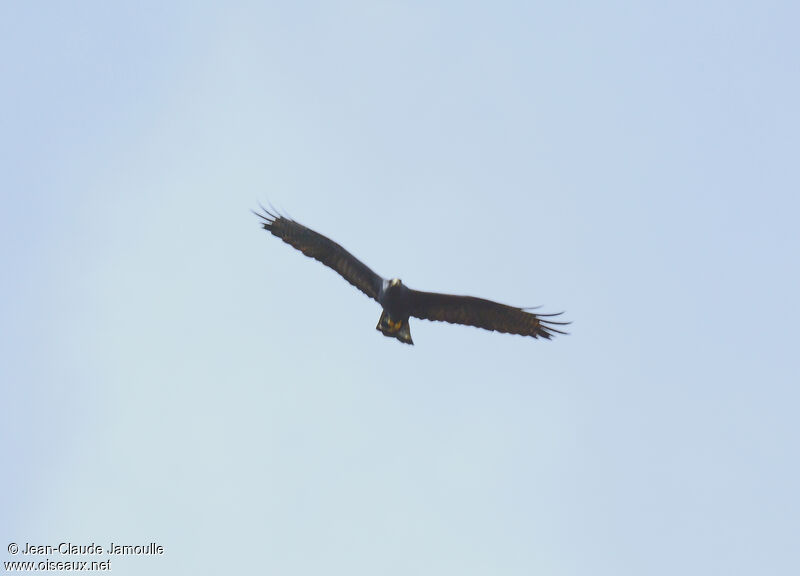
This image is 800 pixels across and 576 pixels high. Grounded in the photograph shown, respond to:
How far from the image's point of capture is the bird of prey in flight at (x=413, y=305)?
54.1 ft

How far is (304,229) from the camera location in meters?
17.0

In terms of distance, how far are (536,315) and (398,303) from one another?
274 cm

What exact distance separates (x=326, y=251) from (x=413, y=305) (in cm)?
203

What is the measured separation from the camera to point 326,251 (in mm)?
16938

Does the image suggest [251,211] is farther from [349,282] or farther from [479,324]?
[479,324]

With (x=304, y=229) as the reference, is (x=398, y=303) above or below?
below

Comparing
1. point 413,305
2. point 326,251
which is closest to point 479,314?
point 413,305

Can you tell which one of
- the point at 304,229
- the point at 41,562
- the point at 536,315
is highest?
the point at 304,229

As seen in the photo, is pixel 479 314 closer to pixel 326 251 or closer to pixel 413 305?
pixel 413 305

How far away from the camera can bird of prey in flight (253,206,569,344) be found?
1650cm

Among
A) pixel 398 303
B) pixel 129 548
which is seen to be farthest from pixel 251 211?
pixel 129 548

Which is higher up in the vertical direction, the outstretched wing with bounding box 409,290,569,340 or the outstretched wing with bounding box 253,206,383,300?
the outstretched wing with bounding box 253,206,383,300

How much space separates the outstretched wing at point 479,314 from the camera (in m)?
16.7

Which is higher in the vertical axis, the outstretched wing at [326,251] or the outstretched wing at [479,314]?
the outstretched wing at [326,251]
